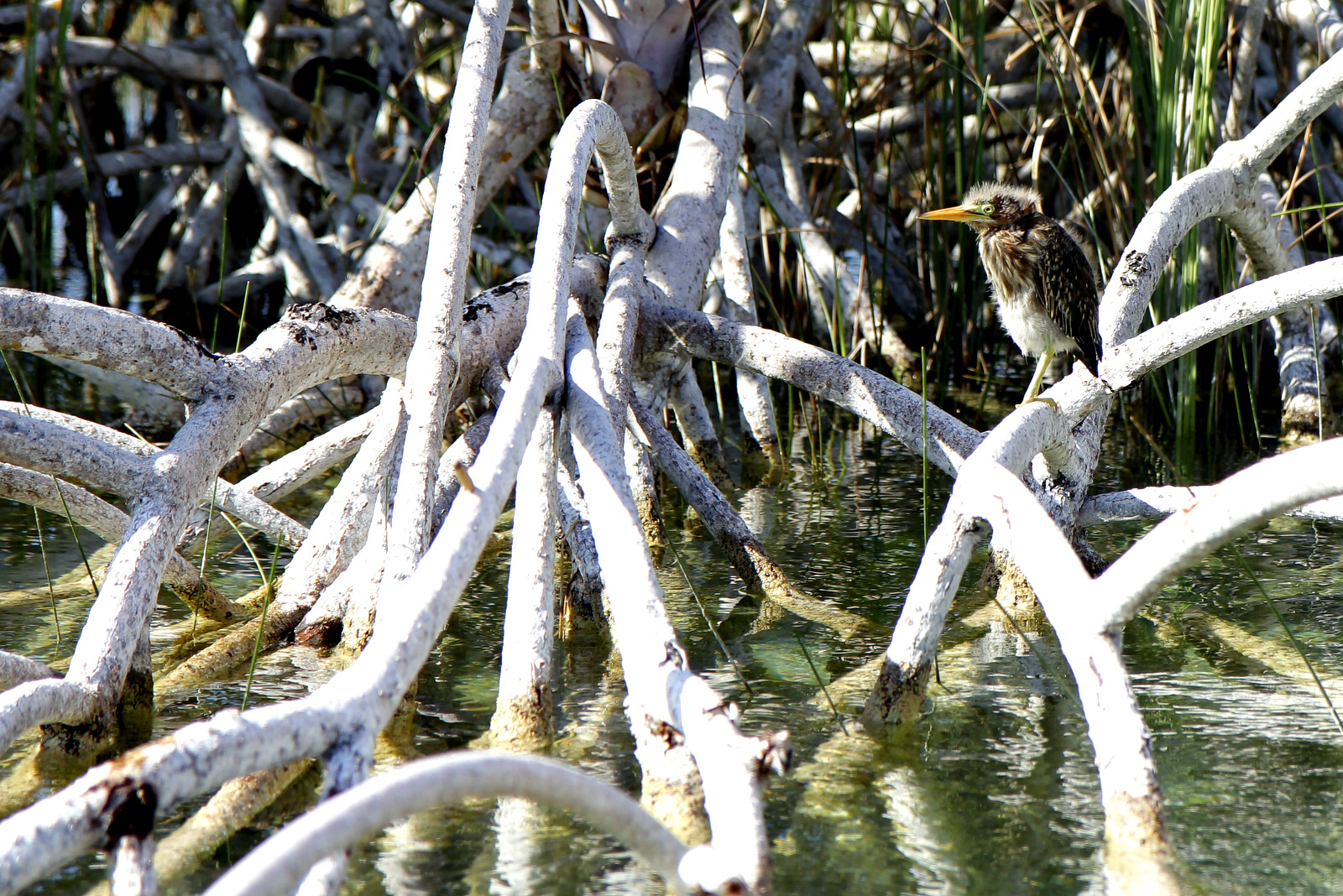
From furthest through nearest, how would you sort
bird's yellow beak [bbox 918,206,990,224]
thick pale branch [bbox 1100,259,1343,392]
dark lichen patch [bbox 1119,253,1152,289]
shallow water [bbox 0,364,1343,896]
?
bird's yellow beak [bbox 918,206,990,224] < dark lichen patch [bbox 1119,253,1152,289] < thick pale branch [bbox 1100,259,1343,392] < shallow water [bbox 0,364,1343,896]

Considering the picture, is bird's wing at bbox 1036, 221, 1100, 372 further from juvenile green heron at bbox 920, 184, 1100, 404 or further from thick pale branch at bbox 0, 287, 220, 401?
thick pale branch at bbox 0, 287, 220, 401

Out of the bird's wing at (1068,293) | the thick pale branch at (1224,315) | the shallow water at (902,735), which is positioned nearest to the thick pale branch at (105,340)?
the shallow water at (902,735)

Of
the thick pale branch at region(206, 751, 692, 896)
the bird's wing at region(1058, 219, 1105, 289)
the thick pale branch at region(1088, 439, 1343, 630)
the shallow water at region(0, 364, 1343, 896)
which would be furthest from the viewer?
the bird's wing at region(1058, 219, 1105, 289)

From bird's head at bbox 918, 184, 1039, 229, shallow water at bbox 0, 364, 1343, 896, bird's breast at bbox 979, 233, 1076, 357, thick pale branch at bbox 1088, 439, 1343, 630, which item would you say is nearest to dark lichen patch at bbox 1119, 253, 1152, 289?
bird's breast at bbox 979, 233, 1076, 357

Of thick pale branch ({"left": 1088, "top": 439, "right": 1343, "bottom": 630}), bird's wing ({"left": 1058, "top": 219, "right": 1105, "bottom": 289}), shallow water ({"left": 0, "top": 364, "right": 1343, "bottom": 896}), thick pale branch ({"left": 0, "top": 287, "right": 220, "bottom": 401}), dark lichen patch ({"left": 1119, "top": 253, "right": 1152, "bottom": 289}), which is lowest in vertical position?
shallow water ({"left": 0, "top": 364, "right": 1343, "bottom": 896})

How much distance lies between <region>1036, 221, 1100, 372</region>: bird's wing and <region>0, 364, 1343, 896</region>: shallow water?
0.59 m

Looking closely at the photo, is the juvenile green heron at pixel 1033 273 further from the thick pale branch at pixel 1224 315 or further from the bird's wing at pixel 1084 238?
the bird's wing at pixel 1084 238

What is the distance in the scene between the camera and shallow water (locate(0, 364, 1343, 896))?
6.03 feet

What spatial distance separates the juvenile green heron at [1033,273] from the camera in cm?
337

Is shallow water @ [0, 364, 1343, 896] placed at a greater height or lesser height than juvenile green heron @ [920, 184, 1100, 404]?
lesser

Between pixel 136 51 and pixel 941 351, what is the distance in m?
3.86

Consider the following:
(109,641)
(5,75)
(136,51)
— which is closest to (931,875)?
(109,641)

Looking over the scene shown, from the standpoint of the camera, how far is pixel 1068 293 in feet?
11.1

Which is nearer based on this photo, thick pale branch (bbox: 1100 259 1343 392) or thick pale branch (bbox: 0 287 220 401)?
thick pale branch (bbox: 0 287 220 401)
